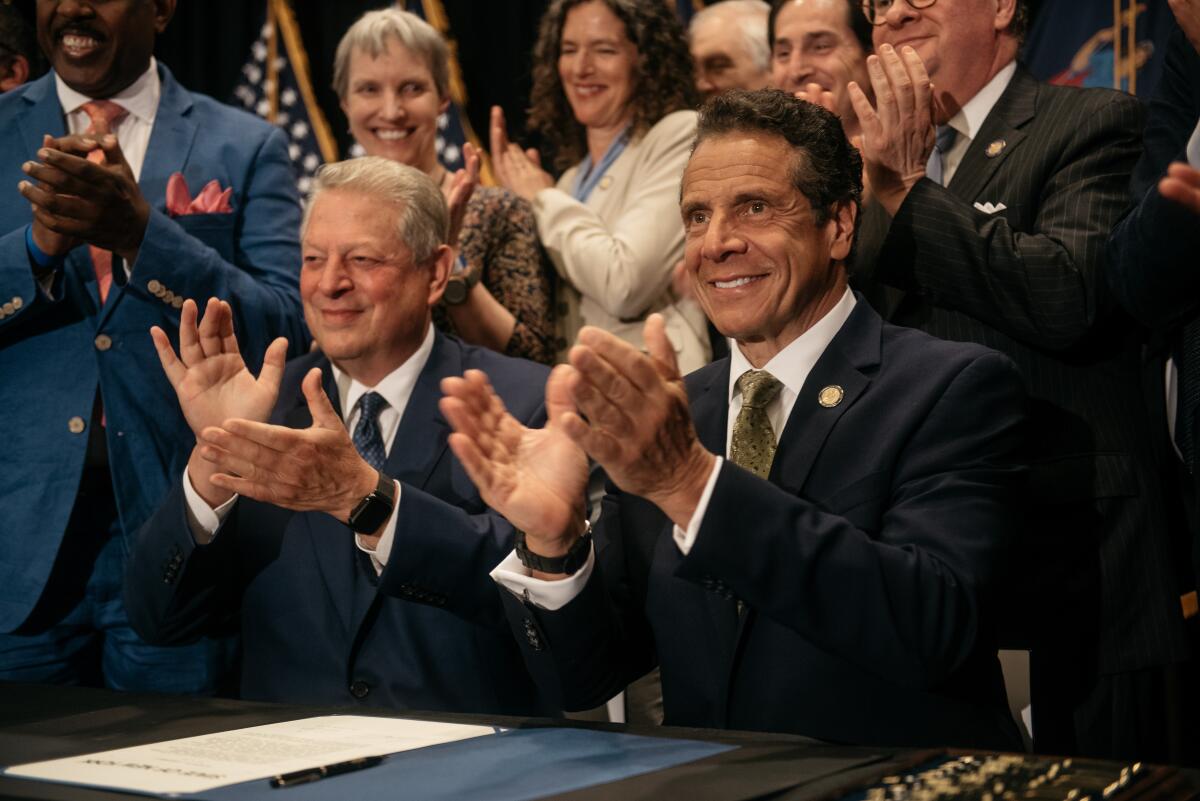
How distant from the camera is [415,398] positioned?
2570 millimetres

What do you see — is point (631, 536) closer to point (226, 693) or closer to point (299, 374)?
point (299, 374)

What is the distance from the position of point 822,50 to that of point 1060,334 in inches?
43.2

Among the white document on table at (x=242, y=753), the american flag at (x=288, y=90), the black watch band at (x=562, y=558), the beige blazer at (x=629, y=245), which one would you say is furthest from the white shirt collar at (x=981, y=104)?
the american flag at (x=288, y=90)

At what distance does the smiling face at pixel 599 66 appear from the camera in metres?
3.33

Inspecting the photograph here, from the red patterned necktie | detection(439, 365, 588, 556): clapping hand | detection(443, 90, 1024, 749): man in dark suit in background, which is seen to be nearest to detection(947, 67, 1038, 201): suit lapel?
detection(443, 90, 1024, 749): man in dark suit in background

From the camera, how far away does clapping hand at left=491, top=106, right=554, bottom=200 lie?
342 cm

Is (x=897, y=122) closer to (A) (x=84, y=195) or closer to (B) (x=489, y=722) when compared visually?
(B) (x=489, y=722)

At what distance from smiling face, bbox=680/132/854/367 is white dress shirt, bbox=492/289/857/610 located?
30 millimetres

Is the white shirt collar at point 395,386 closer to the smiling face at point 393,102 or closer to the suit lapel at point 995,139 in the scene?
the smiling face at point 393,102

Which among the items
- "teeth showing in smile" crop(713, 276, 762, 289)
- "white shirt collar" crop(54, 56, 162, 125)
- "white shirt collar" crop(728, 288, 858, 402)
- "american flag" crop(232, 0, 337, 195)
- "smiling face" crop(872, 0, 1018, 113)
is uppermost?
"american flag" crop(232, 0, 337, 195)

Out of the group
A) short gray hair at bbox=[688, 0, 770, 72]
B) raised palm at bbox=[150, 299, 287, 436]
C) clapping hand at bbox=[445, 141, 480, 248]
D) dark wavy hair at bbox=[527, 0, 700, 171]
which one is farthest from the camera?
short gray hair at bbox=[688, 0, 770, 72]

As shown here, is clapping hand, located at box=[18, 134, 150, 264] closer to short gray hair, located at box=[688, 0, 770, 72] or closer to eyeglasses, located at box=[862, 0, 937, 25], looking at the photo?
eyeglasses, located at box=[862, 0, 937, 25]

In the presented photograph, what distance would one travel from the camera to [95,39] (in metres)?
2.86

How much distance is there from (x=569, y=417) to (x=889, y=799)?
580 millimetres
